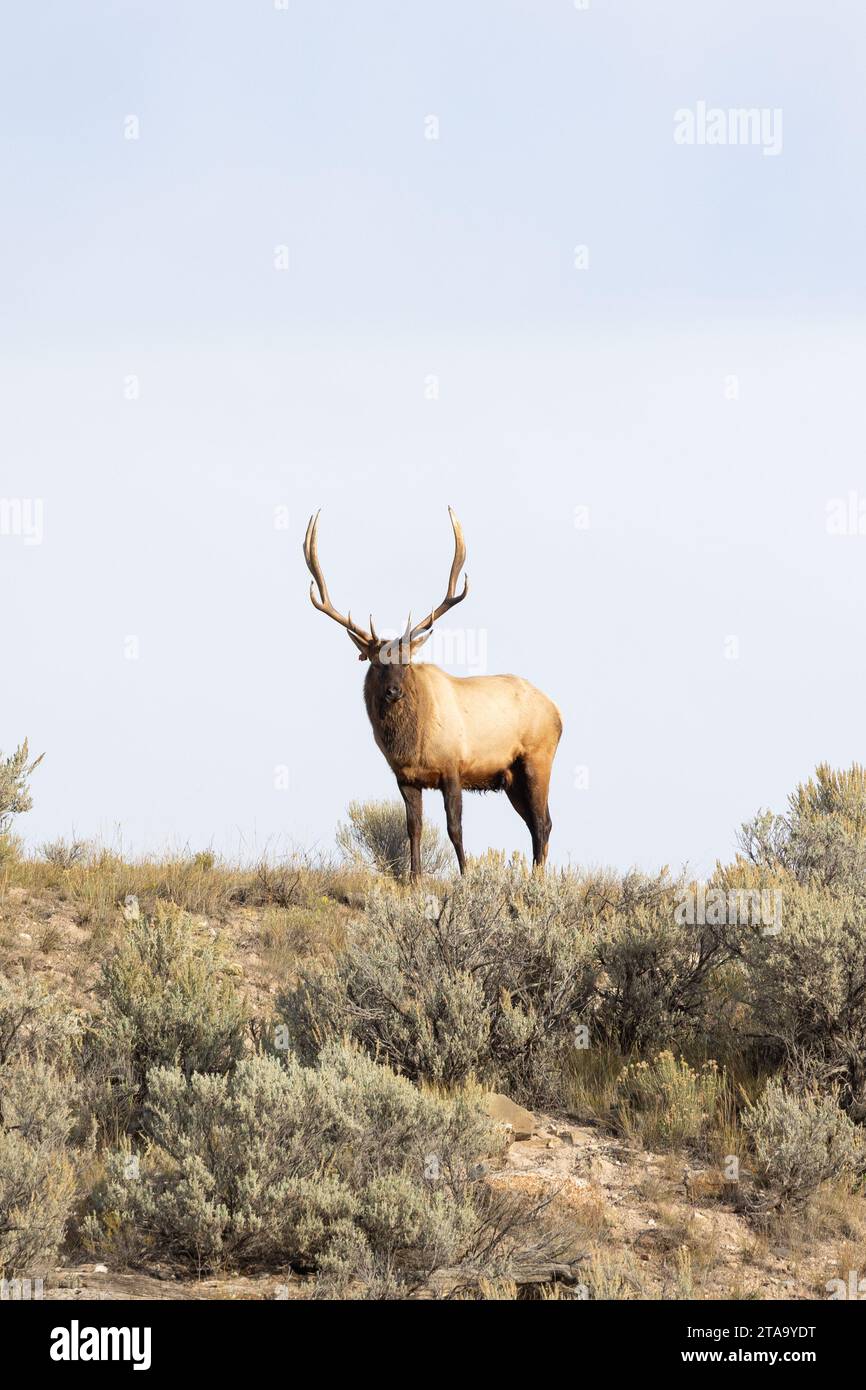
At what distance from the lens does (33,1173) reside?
20.3 feet

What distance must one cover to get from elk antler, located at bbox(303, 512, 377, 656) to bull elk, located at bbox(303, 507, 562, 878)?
0.4 inches

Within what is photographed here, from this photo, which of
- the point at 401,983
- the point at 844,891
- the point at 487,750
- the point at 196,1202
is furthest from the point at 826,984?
the point at 487,750

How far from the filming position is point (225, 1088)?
7.07 meters

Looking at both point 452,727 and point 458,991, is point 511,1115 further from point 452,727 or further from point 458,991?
point 452,727

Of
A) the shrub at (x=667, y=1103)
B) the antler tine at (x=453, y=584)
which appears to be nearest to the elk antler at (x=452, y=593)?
the antler tine at (x=453, y=584)

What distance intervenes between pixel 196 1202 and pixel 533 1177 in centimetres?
184

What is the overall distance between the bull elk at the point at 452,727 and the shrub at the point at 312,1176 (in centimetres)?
693

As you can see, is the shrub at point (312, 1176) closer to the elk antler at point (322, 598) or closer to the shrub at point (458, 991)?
the shrub at point (458, 991)

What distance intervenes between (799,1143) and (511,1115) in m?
1.54

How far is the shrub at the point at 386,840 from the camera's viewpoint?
54.0 ft

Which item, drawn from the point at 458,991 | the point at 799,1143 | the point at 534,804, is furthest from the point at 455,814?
the point at 799,1143

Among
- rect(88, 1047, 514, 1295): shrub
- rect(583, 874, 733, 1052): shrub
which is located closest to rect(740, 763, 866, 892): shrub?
rect(583, 874, 733, 1052): shrub

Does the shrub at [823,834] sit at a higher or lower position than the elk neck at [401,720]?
lower
